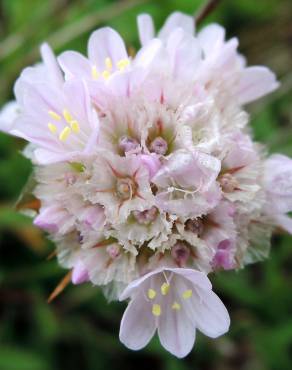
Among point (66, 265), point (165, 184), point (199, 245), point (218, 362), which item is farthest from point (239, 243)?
→ point (218, 362)

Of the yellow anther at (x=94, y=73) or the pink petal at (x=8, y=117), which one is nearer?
the yellow anther at (x=94, y=73)

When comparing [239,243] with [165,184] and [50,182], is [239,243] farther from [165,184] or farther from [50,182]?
[50,182]

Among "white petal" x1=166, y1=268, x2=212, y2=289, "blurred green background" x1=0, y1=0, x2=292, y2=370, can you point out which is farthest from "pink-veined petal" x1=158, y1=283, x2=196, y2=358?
"blurred green background" x1=0, y1=0, x2=292, y2=370

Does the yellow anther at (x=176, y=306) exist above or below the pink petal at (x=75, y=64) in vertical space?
below

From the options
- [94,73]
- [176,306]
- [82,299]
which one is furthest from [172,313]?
[82,299]

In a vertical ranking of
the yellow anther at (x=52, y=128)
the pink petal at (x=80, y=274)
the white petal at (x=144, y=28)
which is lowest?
the pink petal at (x=80, y=274)

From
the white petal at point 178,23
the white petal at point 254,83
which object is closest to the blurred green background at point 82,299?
the white petal at point 254,83

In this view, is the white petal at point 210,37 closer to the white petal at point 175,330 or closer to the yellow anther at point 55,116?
the yellow anther at point 55,116

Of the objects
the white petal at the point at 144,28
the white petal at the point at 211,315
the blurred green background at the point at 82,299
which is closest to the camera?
the white petal at the point at 211,315
